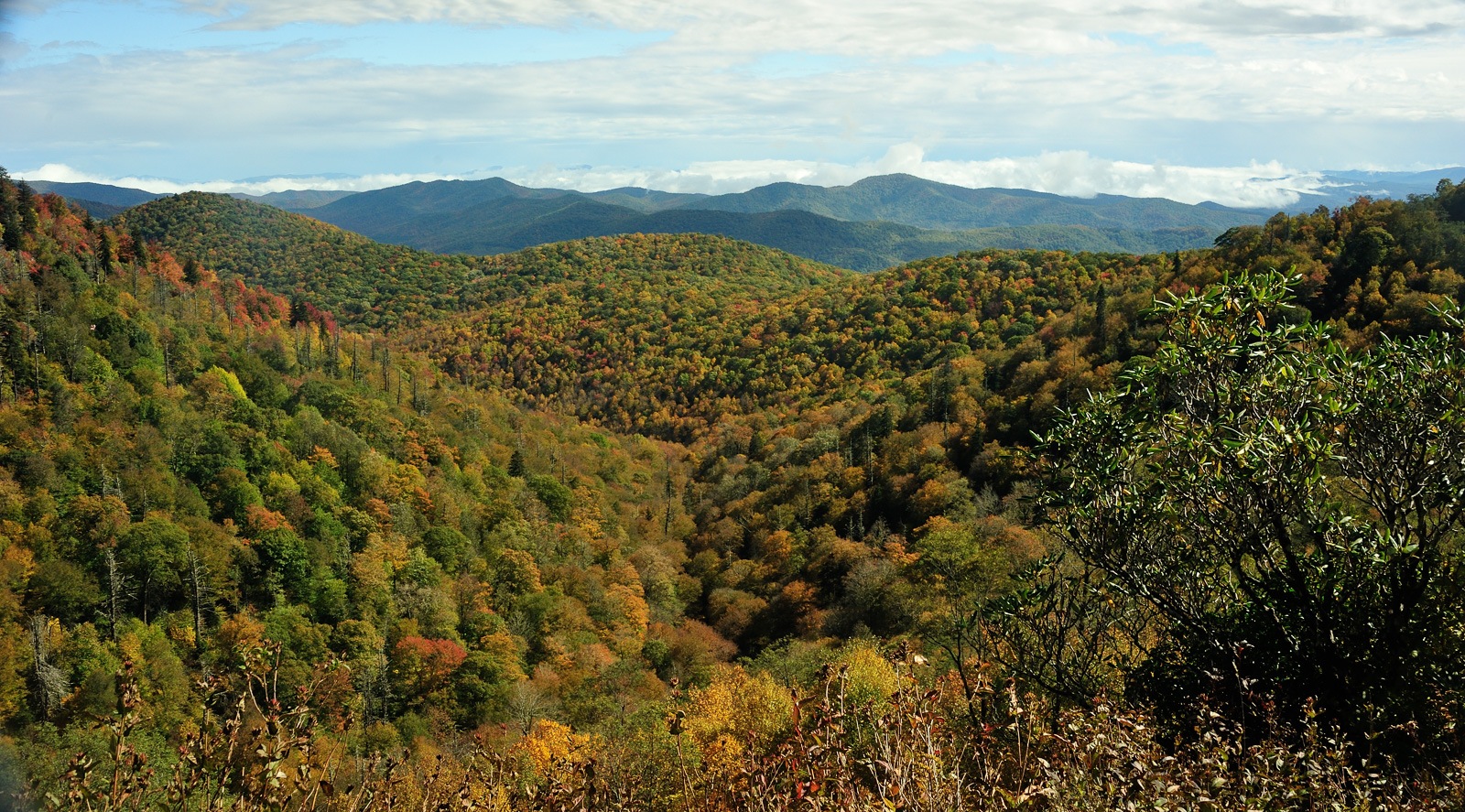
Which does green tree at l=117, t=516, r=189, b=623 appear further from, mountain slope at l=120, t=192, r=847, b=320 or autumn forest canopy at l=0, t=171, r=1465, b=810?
mountain slope at l=120, t=192, r=847, b=320

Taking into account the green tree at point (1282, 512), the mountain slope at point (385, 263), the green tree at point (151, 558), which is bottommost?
the green tree at point (151, 558)

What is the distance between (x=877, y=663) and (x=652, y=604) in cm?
3035

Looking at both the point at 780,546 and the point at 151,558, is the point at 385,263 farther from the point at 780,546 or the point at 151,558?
the point at 151,558

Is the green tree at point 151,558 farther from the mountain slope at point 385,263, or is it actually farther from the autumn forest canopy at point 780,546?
the mountain slope at point 385,263

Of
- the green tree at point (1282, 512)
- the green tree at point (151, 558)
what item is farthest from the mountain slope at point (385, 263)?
the green tree at point (1282, 512)

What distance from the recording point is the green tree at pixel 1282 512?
19.3 feet

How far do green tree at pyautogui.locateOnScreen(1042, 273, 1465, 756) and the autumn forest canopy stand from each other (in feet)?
0.14

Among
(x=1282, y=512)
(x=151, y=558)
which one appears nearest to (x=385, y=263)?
(x=151, y=558)

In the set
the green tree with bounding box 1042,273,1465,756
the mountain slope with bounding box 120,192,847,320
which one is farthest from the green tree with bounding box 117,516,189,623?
the mountain slope with bounding box 120,192,847,320

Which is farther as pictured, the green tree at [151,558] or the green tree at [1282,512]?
the green tree at [151,558]

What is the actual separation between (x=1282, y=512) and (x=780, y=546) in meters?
47.4

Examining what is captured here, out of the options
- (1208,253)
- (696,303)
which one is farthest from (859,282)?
Result: (1208,253)

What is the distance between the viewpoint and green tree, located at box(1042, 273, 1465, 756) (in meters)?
5.89

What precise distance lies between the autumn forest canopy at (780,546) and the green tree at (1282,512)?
0.14 feet
